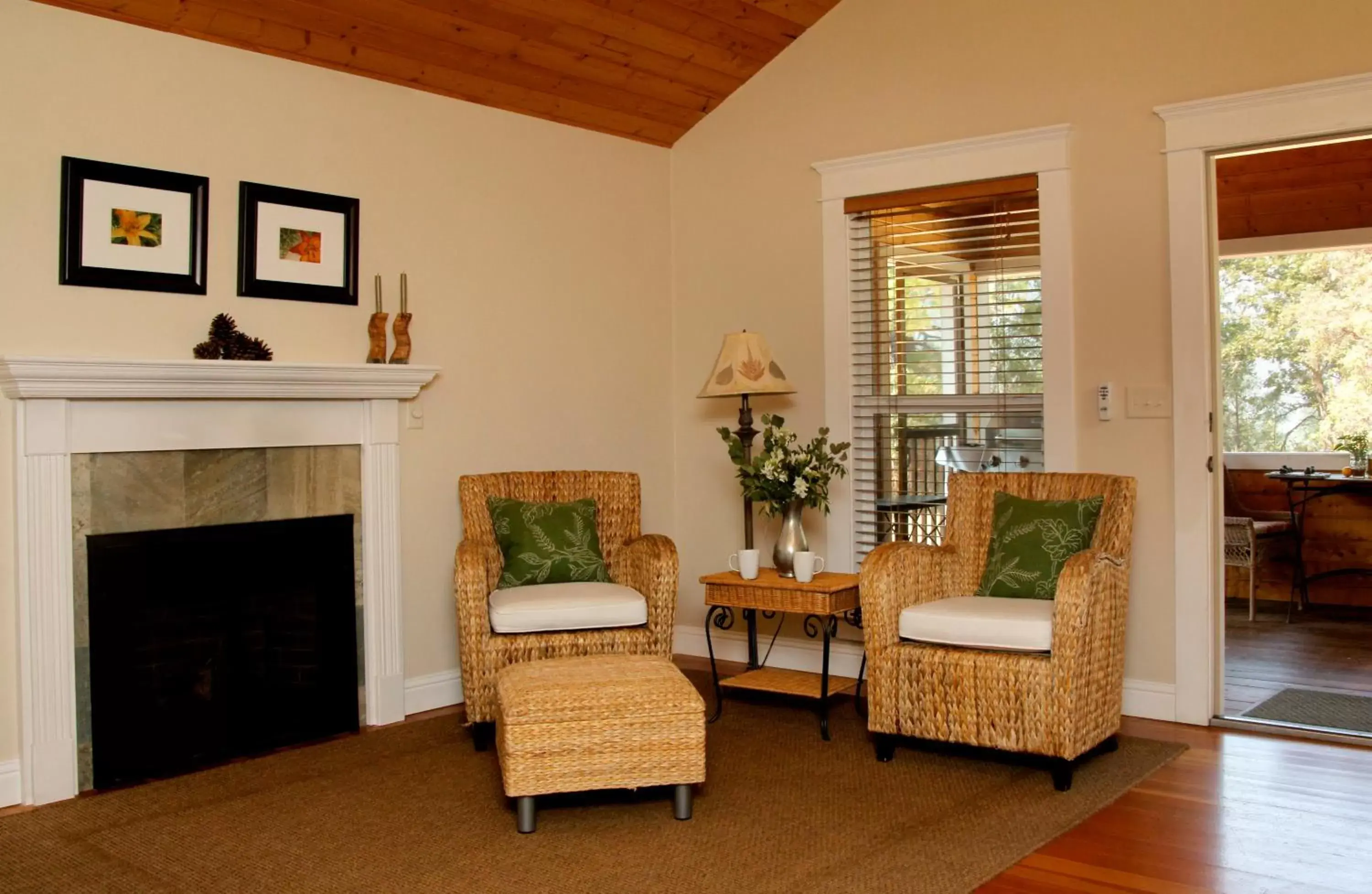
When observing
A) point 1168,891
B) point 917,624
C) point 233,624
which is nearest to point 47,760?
point 233,624

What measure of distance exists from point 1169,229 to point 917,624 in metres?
1.73

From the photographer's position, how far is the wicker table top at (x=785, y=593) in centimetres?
412

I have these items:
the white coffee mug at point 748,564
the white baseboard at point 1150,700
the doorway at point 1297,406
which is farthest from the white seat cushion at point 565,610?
the doorway at point 1297,406

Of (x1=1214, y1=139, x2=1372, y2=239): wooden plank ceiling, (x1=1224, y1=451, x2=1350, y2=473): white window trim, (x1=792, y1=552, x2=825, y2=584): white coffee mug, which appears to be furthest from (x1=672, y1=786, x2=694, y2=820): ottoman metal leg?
(x1=1224, y1=451, x2=1350, y2=473): white window trim

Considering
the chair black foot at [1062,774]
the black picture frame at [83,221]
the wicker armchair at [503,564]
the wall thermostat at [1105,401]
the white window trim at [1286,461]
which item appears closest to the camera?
the chair black foot at [1062,774]

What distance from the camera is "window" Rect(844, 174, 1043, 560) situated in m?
4.55

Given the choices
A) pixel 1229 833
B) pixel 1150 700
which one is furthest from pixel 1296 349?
pixel 1229 833

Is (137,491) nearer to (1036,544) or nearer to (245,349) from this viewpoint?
(245,349)

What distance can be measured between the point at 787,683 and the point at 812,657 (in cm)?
67

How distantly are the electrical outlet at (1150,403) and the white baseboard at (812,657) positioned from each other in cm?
97

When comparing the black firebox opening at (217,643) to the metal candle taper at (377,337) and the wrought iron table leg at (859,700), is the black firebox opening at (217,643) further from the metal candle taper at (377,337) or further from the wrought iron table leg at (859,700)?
the wrought iron table leg at (859,700)

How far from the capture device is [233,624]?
12.9 feet

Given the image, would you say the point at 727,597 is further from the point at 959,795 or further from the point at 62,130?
the point at 62,130

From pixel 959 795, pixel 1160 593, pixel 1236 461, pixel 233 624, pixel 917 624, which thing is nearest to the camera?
pixel 959 795
